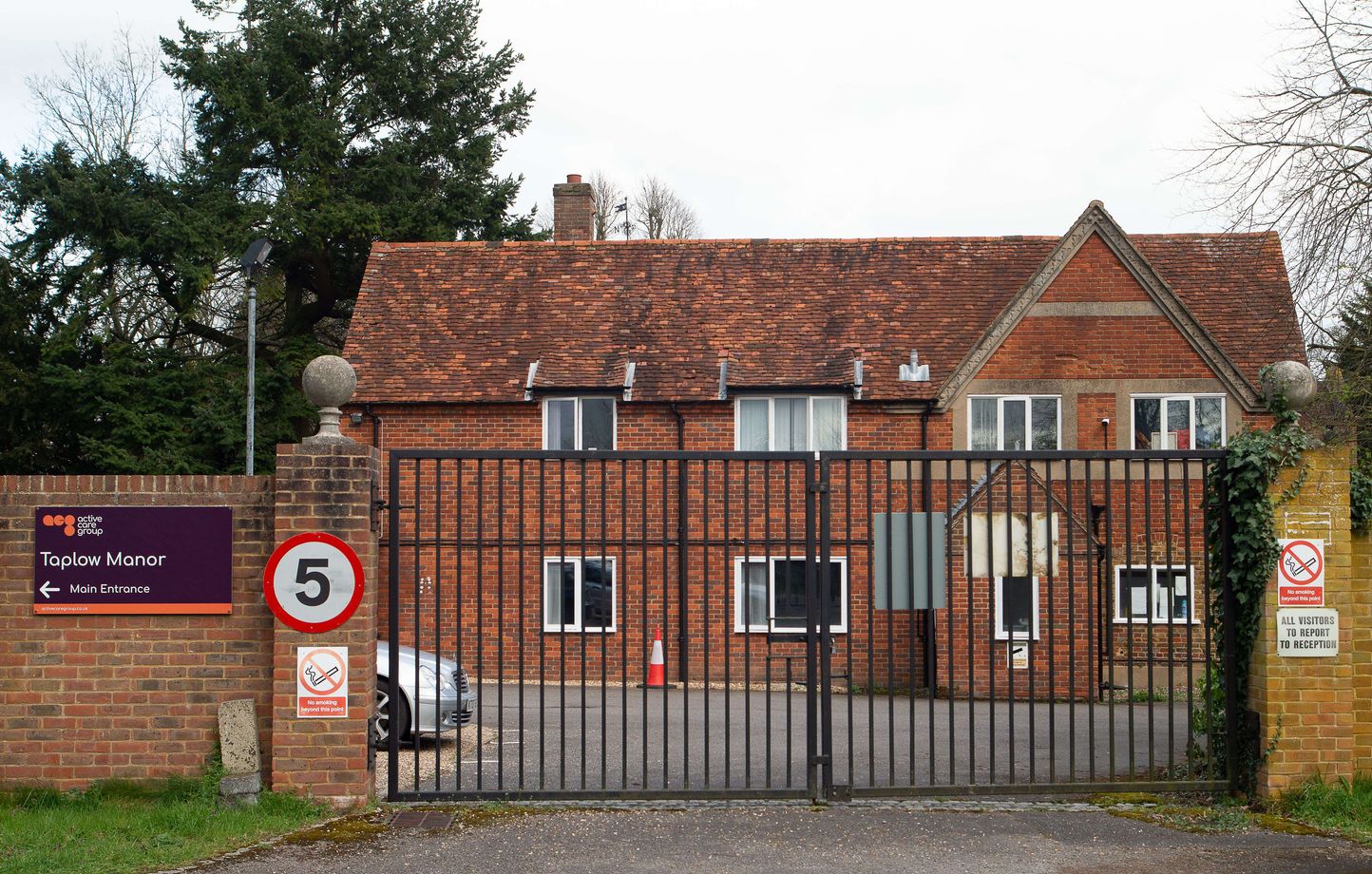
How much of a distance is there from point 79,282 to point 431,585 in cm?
1419

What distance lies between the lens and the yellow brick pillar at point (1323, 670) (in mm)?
8930

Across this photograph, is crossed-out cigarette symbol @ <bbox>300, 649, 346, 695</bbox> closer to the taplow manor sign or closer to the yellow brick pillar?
the taplow manor sign

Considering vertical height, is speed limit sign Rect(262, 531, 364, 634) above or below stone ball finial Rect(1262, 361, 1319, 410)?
below

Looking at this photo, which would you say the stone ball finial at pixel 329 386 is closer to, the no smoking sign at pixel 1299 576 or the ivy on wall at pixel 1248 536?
the ivy on wall at pixel 1248 536

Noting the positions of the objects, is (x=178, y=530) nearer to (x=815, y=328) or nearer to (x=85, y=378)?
(x=815, y=328)

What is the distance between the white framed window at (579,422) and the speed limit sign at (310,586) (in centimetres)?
1282

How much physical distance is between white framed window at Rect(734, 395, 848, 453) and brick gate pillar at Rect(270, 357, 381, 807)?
1290cm

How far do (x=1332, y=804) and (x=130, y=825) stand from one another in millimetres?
7888

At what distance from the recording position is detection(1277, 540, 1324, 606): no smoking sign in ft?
29.5

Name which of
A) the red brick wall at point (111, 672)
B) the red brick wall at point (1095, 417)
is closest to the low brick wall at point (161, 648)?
the red brick wall at point (111, 672)

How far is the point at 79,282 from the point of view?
28.6 metres

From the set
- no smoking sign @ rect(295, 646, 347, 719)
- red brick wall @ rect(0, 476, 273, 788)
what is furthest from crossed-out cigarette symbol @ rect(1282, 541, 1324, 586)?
red brick wall @ rect(0, 476, 273, 788)

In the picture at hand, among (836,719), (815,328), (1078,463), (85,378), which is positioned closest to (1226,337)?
(1078,463)

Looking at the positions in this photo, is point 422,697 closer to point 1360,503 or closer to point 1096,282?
point 1360,503
